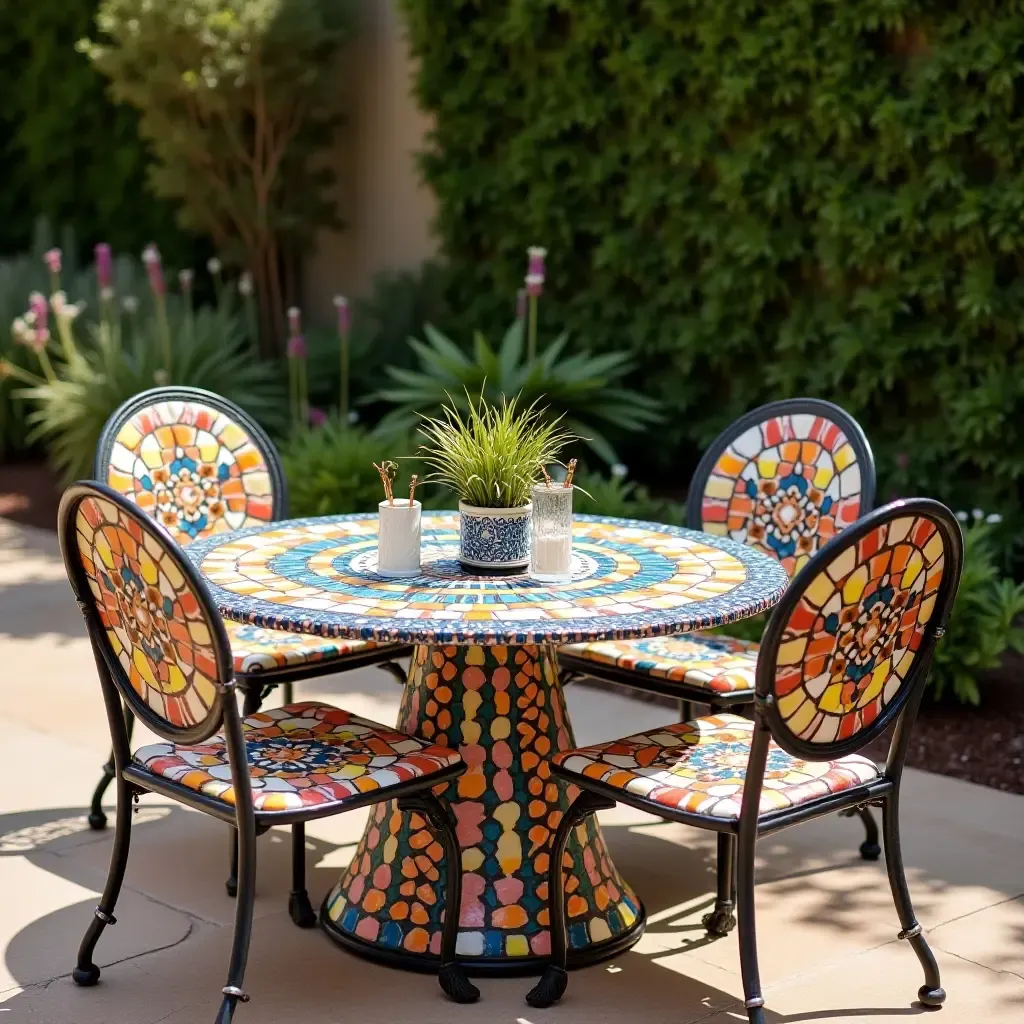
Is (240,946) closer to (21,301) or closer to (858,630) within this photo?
(858,630)

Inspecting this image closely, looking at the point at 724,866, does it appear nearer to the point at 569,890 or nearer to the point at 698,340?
the point at 569,890

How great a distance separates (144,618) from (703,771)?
113cm

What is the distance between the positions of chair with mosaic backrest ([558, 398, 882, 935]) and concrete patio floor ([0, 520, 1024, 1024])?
20 cm

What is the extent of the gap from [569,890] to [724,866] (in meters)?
0.39

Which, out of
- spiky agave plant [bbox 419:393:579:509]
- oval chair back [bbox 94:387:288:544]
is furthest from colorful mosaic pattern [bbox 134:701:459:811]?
oval chair back [bbox 94:387:288:544]

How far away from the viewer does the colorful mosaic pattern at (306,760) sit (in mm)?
3072

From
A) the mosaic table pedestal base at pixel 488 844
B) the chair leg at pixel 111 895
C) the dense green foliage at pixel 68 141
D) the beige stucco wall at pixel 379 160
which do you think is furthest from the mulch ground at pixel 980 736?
the dense green foliage at pixel 68 141

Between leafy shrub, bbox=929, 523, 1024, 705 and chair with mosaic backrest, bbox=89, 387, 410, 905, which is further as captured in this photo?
leafy shrub, bbox=929, 523, 1024, 705

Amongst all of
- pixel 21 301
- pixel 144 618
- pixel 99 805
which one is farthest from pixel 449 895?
pixel 21 301

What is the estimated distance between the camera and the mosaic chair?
2.97m

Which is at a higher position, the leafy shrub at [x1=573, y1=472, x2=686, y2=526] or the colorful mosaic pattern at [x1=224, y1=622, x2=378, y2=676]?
the leafy shrub at [x1=573, y1=472, x2=686, y2=526]

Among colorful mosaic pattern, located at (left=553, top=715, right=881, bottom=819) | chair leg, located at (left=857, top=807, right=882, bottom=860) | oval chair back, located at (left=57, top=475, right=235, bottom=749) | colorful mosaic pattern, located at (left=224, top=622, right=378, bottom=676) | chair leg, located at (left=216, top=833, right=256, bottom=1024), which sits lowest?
chair leg, located at (left=857, top=807, right=882, bottom=860)

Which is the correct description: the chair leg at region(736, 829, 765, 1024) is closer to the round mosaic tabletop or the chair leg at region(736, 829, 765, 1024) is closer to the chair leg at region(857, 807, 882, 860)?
the round mosaic tabletop

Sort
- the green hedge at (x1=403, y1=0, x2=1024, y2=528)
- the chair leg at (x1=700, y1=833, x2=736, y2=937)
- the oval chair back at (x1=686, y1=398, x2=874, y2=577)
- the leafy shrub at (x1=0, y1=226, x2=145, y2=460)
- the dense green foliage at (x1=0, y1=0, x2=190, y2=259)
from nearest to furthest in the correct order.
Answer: the chair leg at (x1=700, y1=833, x2=736, y2=937), the oval chair back at (x1=686, y1=398, x2=874, y2=577), the green hedge at (x1=403, y1=0, x2=1024, y2=528), the leafy shrub at (x1=0, y1=226, x2=145, y2=460), the dense green foliage at (x1=0, y1=0, x2=190, y2=259)
